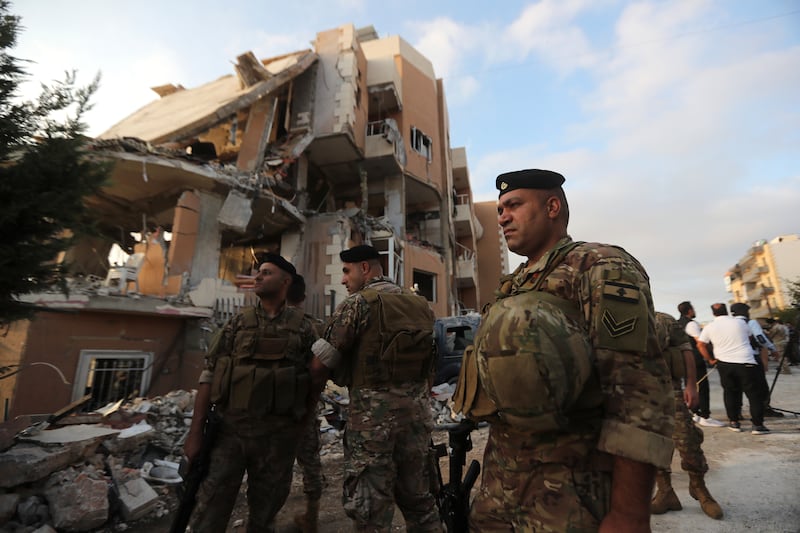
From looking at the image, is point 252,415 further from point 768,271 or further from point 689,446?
point 768,271

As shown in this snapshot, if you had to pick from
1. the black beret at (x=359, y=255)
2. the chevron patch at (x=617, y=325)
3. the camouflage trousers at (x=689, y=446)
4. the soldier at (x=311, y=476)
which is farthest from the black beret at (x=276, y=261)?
the camouflage trousers at (x=689, y=446)

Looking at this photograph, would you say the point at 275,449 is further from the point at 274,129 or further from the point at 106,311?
the point at 274,129

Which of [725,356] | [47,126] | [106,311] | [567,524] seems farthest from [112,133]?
[725,356]

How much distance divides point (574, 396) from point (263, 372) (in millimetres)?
2103

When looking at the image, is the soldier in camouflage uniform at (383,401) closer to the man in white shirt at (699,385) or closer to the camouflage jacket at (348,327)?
the camouflage jacket at (348,327)

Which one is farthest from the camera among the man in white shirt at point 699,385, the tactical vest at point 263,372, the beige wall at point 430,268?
the beige wall at point 430,268

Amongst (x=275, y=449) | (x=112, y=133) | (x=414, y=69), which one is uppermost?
(x=414, y=69)

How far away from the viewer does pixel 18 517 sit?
9.76 ft

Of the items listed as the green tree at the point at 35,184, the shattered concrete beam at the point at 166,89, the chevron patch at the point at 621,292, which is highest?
the shattered concrete beam at the point at 166,89

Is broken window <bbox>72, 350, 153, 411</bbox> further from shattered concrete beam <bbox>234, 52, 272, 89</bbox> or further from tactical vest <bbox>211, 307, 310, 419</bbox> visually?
shattered concrete beam <bbox>234, 52, 272, 89</bbox>

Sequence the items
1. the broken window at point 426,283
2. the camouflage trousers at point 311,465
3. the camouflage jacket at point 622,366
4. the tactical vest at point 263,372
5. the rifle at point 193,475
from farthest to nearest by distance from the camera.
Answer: the broken window at point 426,283
the camouflage trousers at point 311,465
the tactical vest at point 263,372
the rifle at point 193,475
the camouflage jacket at point 622,366

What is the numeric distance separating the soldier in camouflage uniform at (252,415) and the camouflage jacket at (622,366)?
6.23 ft

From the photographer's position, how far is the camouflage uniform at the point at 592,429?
1.04m

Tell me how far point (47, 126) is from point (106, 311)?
5.09 metres
